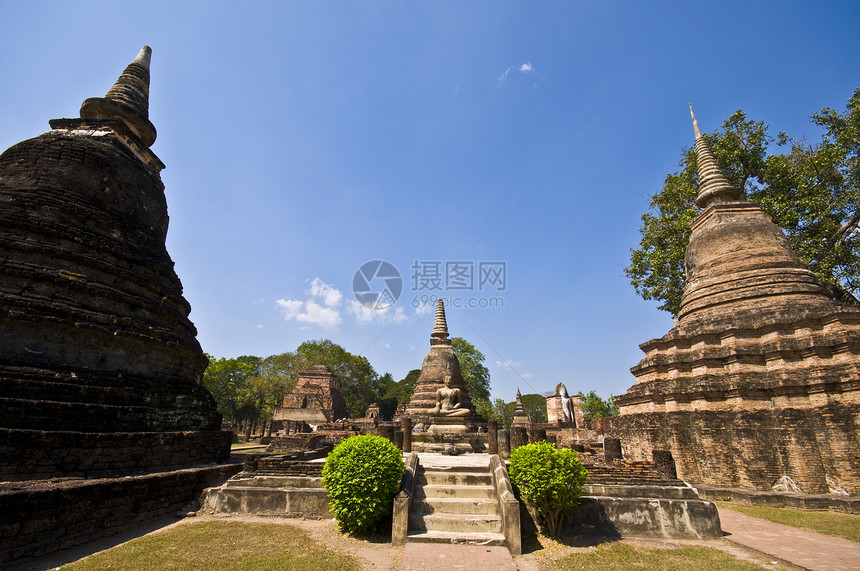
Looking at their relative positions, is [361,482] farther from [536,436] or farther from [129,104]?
[129,104]

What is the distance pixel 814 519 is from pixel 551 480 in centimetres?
588

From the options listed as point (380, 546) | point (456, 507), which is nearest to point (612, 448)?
point (456, 507)

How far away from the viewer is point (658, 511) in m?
6.80

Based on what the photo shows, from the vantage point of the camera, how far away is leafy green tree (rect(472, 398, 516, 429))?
154 ft

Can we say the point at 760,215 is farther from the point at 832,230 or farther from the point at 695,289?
the point at 832,230

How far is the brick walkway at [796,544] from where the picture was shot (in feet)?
17.6

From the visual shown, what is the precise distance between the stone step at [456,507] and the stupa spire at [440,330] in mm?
20721

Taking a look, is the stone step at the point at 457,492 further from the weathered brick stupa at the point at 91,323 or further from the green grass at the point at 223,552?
the weathered brick stupa at the point at 91,323

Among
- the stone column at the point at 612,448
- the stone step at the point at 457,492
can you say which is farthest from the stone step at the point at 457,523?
the stone column at the point at 612,448

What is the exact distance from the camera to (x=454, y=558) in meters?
5.38

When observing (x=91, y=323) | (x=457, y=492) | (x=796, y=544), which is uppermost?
(x=91, y=323)

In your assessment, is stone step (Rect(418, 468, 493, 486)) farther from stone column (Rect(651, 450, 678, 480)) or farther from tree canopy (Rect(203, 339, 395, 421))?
tree canopy (Rect(203, 339, 395, 421))

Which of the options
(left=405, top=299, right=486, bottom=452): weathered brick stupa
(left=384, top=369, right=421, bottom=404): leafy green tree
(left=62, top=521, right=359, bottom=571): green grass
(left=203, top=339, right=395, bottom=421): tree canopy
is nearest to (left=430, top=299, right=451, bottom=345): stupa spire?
(left=405, top=299, right=486, bottom=452): weathered brick stupa

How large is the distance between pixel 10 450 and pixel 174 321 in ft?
15.3
